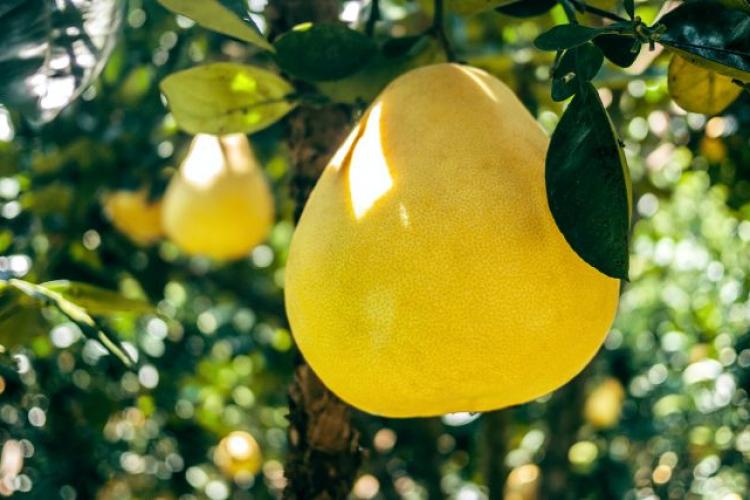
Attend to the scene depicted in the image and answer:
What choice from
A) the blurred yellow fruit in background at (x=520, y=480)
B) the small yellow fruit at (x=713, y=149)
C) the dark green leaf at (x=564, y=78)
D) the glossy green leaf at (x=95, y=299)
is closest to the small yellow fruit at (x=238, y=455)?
the blurred yellow fruit in background at (x=520, y=480)

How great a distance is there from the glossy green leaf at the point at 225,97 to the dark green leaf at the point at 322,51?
0.27 ft

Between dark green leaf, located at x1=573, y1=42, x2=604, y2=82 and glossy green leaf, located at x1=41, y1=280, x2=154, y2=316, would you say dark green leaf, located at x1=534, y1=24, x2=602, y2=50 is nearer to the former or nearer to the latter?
dark green leaf, located at x1=573, y1=42, x2=604, y2=82

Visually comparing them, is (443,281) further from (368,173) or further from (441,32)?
(441,32)

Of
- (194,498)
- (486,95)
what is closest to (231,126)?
(486,95)

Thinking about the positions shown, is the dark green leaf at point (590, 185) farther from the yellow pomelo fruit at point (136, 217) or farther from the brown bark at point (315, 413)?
the yellow pomelo fruit at point (136, 217)

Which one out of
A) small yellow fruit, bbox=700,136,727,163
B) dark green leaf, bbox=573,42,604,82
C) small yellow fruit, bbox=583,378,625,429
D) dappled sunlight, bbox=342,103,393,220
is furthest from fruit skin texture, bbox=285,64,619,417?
small yellow fruit, bbox=583,378,625,429

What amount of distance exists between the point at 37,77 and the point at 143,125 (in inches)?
51.7

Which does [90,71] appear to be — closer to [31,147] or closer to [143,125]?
[143,125]

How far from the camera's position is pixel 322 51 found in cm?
100

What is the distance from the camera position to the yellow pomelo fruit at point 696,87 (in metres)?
0.95

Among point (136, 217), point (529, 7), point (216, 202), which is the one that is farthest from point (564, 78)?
point (136, 217)

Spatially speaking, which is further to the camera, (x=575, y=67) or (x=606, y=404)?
(x=606, y=404)

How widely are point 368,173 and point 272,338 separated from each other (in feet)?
6.87

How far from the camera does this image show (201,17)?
0.80 m
